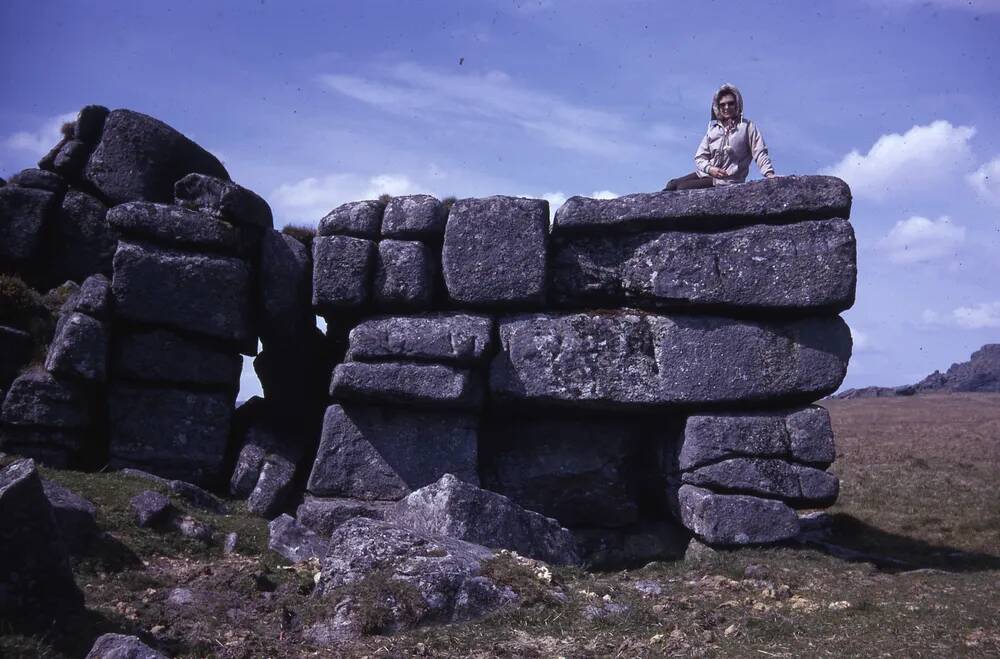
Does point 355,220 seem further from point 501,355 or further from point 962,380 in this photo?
point 962,380

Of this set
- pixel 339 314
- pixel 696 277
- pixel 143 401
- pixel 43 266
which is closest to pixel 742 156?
pixel 696 277

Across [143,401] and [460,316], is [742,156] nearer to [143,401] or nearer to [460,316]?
[460,316]

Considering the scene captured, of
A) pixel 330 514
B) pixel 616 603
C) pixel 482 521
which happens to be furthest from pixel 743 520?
pixel 330 514

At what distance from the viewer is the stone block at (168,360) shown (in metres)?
14.4

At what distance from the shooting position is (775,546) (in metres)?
13.1

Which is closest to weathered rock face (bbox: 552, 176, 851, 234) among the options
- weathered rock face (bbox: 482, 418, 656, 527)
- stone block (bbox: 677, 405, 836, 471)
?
stone block (bbox: 677, 405, 836, 471)

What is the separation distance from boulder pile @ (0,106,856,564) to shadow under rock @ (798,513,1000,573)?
1086 mm

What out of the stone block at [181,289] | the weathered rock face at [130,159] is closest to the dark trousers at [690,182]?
the stone block at [181,289]

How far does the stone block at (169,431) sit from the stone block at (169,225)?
242cm

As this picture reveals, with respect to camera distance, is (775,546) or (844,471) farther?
(844,471)

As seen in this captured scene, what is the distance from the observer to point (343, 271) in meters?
14.4

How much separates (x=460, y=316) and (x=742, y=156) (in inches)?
212

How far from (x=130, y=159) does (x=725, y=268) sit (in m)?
10.4

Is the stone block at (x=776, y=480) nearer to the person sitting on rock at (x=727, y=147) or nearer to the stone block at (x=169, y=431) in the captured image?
the person sitting on rock at (x=727, y=147)
